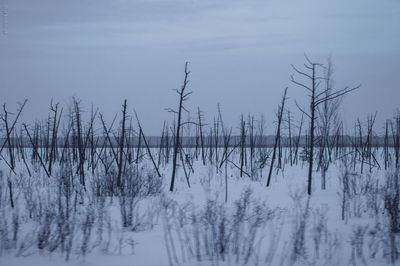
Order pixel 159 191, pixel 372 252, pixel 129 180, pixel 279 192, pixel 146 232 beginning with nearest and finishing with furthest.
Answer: pixel 372 252 < pixel 146 232 < pixel 129 180 < pixel 159 191 < pixel 279 192

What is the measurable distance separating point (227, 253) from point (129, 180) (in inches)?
239

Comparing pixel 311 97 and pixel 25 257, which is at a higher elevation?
pixel 311 97

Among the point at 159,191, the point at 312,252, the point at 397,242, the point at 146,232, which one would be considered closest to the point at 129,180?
the point at 159,191

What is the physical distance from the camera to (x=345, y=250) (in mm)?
6320

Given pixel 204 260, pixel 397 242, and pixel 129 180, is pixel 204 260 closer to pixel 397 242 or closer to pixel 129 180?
pixel 397 242

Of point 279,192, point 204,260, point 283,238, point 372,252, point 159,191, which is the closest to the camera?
point 204,260

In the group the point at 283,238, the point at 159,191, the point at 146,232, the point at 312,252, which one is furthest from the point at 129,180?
the point at 312,252

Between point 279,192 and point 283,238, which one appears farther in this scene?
point 279,192

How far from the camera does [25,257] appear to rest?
18.4 ft

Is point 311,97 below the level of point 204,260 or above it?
above

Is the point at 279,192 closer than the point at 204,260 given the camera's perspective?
No

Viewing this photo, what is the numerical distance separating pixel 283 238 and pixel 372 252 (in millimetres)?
1542

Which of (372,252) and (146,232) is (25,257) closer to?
(146,232)

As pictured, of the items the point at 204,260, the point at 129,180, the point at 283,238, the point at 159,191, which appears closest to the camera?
the point at 204,260
